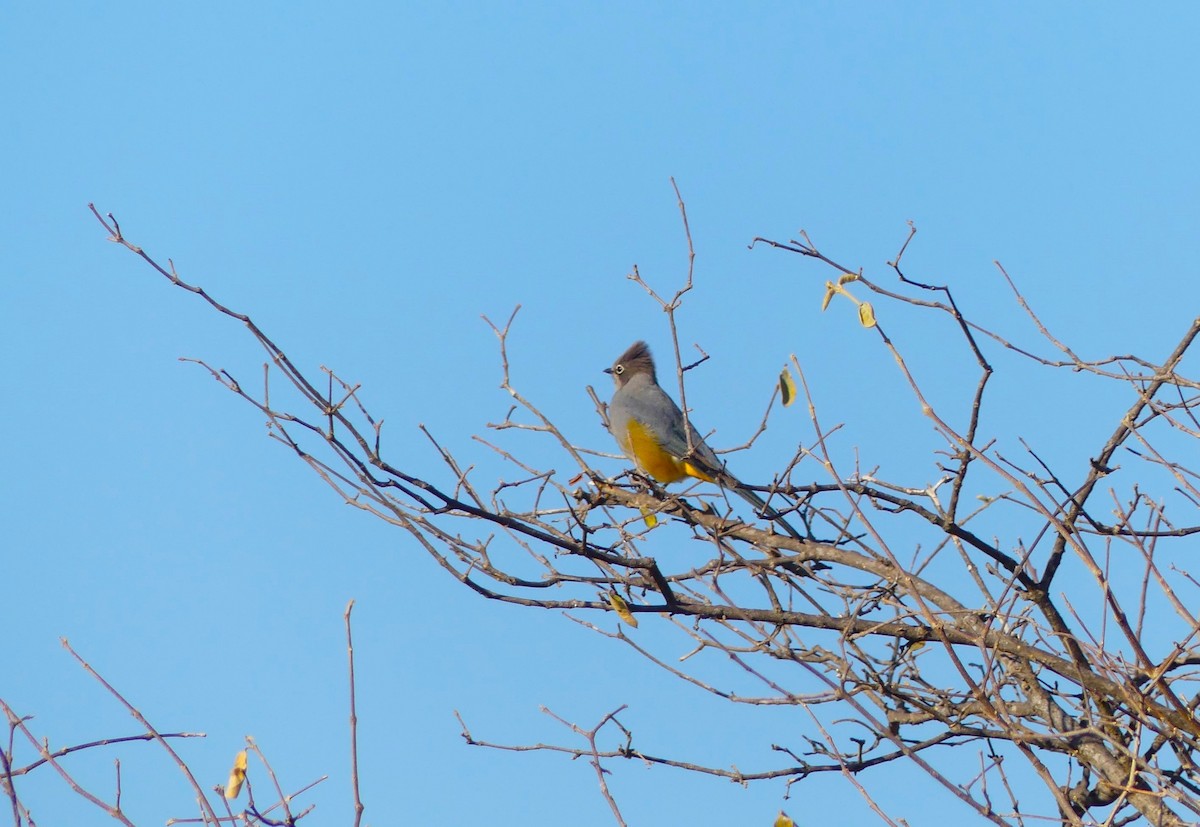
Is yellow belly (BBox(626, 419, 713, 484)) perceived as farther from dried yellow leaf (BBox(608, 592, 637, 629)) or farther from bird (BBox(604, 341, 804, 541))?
dried yellow leaf (BBox(608, 592, 637, 629))

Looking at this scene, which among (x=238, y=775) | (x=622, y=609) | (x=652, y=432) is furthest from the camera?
(x=652, y=432)

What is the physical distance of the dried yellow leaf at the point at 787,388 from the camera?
430 cm

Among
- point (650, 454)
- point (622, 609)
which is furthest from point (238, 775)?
point (650, 454)

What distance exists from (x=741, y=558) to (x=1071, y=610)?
4.64ft

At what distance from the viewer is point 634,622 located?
14.1 feet

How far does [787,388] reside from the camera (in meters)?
4.35

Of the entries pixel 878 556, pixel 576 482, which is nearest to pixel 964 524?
pixel 878 556

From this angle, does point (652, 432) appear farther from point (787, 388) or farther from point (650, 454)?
point (787, 388)

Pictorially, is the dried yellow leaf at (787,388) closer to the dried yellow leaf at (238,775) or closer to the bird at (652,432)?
the dried yellow leaf at (238,775)

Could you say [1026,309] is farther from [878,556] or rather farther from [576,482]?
[576,482]

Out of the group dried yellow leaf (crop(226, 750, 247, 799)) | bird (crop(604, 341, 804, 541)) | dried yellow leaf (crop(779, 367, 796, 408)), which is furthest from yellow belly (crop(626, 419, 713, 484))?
dried yellow leaf (crop(226, 750, 247, 799))

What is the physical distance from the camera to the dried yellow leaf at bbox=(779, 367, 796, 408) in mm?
4301

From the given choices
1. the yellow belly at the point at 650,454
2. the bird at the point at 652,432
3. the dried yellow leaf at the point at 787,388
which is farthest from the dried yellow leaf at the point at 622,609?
the yellow belly at the point at 650,454

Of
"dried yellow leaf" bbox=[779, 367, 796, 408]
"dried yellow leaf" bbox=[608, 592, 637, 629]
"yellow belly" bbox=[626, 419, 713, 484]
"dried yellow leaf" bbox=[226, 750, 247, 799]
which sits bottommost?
"dried yellow leaf" bbox=[226, 750, 247, 799]
